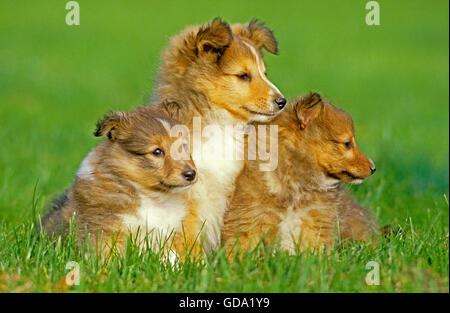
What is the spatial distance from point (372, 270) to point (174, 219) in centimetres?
156

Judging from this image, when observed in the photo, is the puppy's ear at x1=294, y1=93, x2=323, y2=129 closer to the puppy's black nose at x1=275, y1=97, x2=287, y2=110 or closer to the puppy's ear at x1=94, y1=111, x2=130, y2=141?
the puppy's black nose at x1=275, y1=97, x2=287, y2=110

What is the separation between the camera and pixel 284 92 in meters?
15.2

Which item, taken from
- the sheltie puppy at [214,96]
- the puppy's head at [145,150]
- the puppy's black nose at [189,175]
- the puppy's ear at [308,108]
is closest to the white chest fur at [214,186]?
the sheltie puppy at [214,96]

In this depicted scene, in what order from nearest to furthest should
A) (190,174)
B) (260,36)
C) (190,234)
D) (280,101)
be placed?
(190,174), (190,234), (280,101), (260,36)

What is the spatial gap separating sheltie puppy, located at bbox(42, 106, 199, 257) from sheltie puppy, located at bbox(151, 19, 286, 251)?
0.93 ft

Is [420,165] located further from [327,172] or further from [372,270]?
[372,270]

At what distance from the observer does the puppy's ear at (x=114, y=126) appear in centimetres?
569

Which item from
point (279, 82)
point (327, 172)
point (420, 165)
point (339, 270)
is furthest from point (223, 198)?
point (279, 82)

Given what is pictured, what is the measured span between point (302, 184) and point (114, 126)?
149cm

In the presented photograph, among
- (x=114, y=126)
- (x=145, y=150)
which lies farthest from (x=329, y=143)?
(x=114, y=126)

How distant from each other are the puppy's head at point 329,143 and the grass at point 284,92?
601mm

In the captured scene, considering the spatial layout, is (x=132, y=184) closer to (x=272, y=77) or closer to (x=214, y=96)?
(x=214, y=96)

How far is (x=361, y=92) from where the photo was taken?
18.9m

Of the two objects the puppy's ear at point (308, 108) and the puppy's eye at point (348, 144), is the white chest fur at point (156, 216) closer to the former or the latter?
the puppy's ear at point (308, 108)
